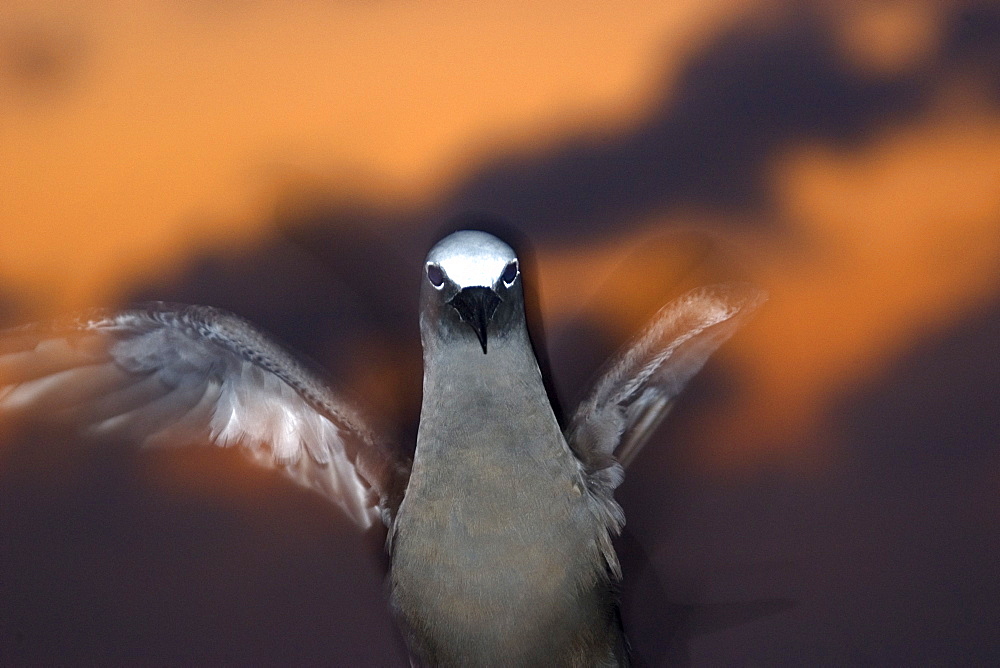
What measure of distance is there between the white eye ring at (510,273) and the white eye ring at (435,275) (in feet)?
0.25

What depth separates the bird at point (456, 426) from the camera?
1047mm

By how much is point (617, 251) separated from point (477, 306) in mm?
263

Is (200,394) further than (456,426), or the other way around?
(200,394)

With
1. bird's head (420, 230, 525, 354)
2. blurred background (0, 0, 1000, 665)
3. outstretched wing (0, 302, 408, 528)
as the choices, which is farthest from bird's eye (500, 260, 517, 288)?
outstretched wing (0, 302, 408, 528)

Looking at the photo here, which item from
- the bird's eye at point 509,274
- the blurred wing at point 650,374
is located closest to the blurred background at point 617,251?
the blurred wing at point 650,374

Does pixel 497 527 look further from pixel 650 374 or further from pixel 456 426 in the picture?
pixel 650 374

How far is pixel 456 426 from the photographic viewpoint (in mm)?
1067

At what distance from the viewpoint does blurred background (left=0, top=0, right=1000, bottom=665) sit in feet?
3.84

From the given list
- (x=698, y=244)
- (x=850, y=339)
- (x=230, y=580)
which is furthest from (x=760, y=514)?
(x=230, y=580)

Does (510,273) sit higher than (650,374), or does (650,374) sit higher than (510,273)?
(510,273)

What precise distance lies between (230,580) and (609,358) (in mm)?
613

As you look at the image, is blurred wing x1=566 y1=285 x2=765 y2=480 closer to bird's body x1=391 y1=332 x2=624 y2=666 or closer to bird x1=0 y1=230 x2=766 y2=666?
bird x1=0 y1=230 x2=766 y2=666

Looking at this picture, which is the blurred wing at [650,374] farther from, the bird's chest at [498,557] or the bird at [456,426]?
the bird's chest at [498,557]

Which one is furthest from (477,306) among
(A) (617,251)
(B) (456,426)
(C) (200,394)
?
(C) (200,394)
